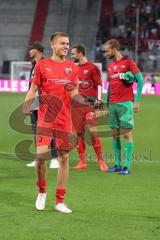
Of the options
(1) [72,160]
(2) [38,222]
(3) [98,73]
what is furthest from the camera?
(1) [72,160]

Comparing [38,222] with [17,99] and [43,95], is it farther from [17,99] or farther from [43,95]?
[17,99]

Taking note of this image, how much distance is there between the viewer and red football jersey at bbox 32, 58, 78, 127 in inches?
292


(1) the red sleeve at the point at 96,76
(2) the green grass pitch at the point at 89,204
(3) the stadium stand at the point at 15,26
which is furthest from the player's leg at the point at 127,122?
(3) the stadium stand at the point at 15,26

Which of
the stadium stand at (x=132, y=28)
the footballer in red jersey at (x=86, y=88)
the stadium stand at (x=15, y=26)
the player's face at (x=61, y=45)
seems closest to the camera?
the player's face at (x=61, y=45)

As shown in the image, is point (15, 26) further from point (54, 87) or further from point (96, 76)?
point (54, 87)

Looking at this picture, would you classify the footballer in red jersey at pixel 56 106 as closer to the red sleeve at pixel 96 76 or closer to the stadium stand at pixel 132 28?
the red sleeve at pixel 96 76

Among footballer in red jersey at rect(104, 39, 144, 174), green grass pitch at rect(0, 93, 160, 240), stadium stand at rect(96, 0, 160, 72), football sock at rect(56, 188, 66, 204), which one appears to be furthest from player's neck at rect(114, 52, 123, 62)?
stadium stand at rect(96, 0, 160, 72)

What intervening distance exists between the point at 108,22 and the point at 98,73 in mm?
32246

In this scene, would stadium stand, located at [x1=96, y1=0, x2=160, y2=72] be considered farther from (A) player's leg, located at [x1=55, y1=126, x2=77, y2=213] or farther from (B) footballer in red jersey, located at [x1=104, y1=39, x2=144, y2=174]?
(A) player's leg, located at [x1=55, y1=126, x2=77, y2=213]

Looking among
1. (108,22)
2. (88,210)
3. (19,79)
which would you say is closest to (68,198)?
(88,210)

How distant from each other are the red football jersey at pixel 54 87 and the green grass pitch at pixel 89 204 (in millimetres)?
1054

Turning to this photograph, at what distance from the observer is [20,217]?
7.05 metres

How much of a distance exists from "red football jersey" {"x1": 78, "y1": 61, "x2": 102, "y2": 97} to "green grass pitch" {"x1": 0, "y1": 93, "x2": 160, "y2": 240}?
50.9 inches

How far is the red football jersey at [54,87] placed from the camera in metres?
7.42
